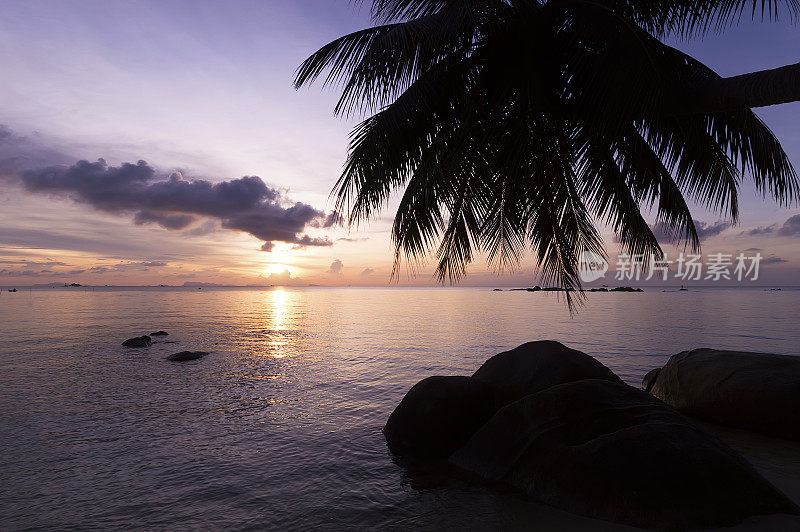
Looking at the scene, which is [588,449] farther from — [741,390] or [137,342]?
[137,342]

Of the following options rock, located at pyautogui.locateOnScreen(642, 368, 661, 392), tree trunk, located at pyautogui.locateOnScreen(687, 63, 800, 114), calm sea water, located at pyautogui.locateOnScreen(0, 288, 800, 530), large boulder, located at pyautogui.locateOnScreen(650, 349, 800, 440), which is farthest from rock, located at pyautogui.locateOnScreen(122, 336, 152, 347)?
tree trunk, located at pyautogui.locateOnScreen(687, 63, 800, 114)

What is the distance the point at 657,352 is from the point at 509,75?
40.4 feet

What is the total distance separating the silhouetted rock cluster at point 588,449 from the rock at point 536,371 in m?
0.02

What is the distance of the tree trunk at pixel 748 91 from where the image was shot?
15.2ft

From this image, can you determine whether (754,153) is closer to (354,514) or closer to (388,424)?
(388,424)

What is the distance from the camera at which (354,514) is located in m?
4.10

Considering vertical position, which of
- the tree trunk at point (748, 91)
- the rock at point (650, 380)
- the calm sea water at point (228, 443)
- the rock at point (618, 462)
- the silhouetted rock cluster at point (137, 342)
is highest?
the tree trunk at point (748, 91)

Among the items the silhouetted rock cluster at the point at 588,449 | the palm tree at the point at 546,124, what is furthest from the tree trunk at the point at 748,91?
the silhouetted rock cluster at the point at 588,449

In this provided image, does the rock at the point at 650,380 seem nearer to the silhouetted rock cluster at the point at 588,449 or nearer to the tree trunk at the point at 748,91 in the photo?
the silhouetted rock cluster at the point at 588,449

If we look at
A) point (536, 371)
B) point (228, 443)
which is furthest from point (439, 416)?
point (228, 443)

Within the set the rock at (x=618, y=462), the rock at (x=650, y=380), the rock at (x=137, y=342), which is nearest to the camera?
the rock at (x=618, y=462)

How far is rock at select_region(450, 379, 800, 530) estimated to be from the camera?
3.54 meters

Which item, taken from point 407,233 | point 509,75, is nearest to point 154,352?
point 407,233

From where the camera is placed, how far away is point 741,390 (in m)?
6.70
